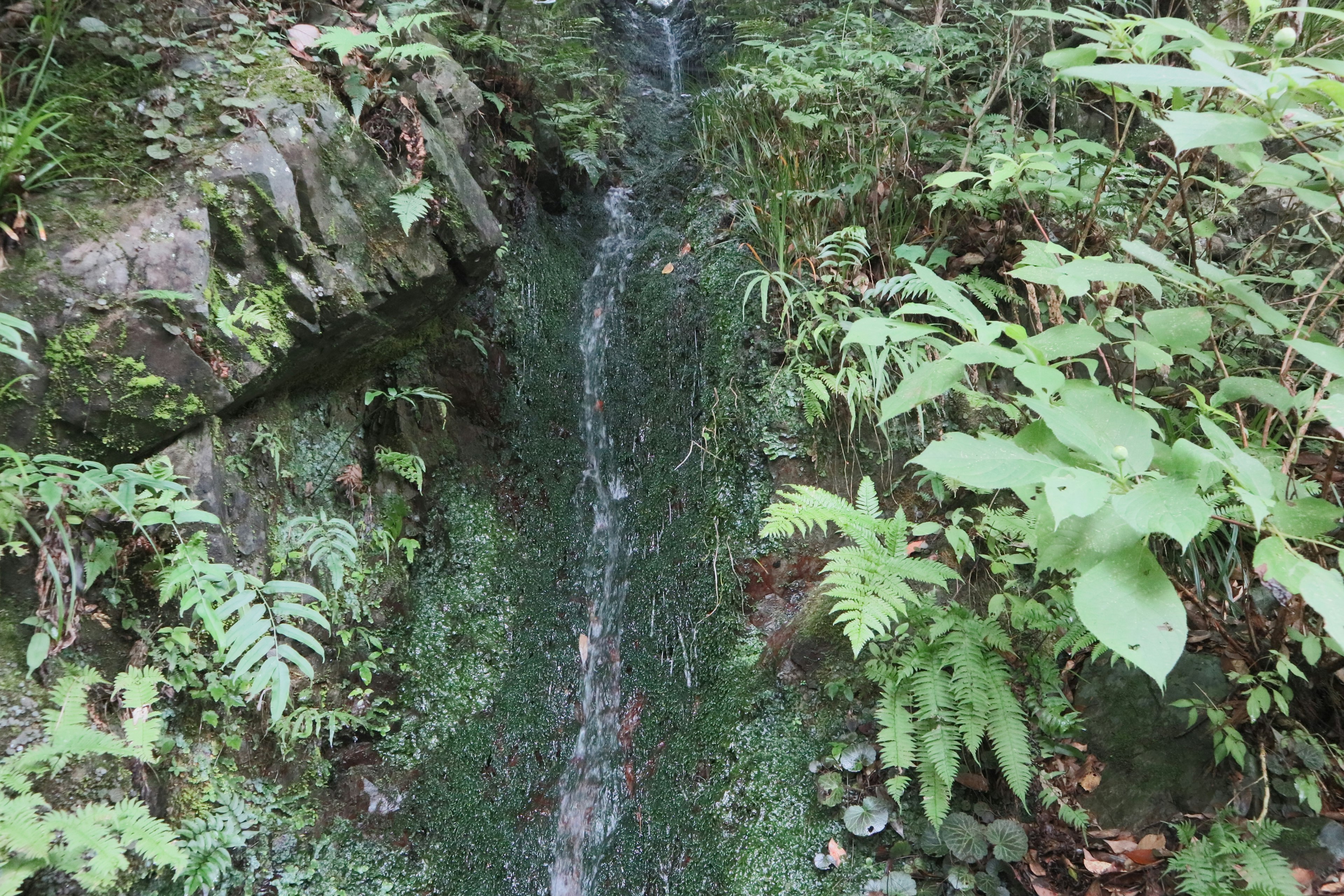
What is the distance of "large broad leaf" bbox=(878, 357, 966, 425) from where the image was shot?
1.83m

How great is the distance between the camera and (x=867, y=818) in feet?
8.90

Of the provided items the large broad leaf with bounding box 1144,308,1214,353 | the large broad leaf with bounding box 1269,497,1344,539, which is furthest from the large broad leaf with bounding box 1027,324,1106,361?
the large broad leaf with bounding box 1269,497,1344,539

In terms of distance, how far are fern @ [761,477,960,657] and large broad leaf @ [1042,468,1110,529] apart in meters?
1.11

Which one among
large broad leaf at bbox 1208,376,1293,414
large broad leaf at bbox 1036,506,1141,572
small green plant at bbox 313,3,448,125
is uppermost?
small green plant at bbox 313,3,448,125

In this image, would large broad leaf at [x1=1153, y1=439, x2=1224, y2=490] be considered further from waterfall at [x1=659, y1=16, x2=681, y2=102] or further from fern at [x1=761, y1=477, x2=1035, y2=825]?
waterfall at [x1=659, y1=16, x2=681, y2=102]

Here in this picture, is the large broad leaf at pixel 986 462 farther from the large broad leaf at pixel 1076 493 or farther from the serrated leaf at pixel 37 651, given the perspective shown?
the serrated leaf at pixel 37 651

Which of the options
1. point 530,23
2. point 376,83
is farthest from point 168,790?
point 530,23

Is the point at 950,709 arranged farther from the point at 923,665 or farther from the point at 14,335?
the point at 14,335

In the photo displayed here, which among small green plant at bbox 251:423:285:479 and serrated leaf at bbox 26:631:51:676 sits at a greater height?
serrated leaf at bbox 26:631:51:676

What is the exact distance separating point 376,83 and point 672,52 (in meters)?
5.44

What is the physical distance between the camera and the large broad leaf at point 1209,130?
1.32 meters

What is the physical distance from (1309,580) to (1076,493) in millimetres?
514

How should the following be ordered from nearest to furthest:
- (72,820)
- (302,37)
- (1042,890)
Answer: (72,820), (1042,890), (302,37)

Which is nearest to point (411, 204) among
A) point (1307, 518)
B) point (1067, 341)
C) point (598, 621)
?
point (598, 621)
